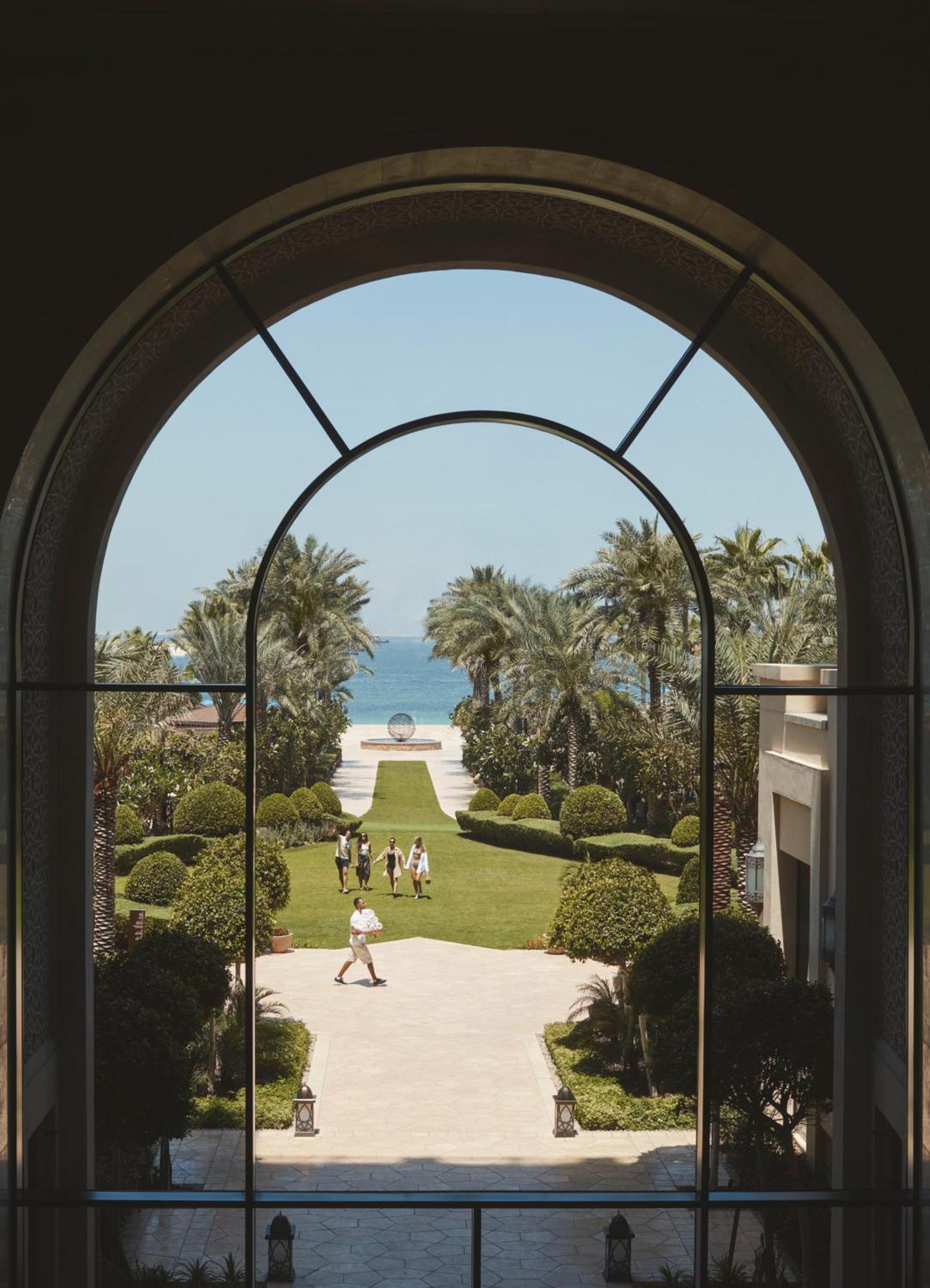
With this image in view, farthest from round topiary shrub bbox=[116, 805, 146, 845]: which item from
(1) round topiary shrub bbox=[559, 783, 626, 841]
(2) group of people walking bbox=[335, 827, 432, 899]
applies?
(1) round topiary shrub bbox=[559, 783, 626, 841]

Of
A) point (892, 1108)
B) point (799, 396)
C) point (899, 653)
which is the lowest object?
point (892, 1108)

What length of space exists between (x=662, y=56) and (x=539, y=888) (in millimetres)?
27711

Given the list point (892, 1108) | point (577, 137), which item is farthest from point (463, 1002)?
point (577, 137)

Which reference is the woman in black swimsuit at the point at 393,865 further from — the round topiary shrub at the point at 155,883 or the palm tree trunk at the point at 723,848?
the palm tree trunk at the point at 723,848

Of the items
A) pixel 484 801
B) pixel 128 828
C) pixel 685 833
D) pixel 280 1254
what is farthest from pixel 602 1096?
pixel 484 801

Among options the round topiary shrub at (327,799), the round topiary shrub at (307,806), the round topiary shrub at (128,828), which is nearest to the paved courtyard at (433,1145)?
the round topiary shrub at (128,828)

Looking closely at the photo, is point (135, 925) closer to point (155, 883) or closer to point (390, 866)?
point (155, 883)

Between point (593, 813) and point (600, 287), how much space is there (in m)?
26.2

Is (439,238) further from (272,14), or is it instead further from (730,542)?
(730,542)

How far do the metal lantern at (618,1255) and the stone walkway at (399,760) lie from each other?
105 ft

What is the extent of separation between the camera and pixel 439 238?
7.32 meters

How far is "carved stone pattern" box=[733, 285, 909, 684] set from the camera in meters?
6.65

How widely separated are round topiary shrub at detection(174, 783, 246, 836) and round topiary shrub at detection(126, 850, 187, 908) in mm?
4975

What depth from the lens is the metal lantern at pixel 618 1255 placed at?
10344 millimetres
